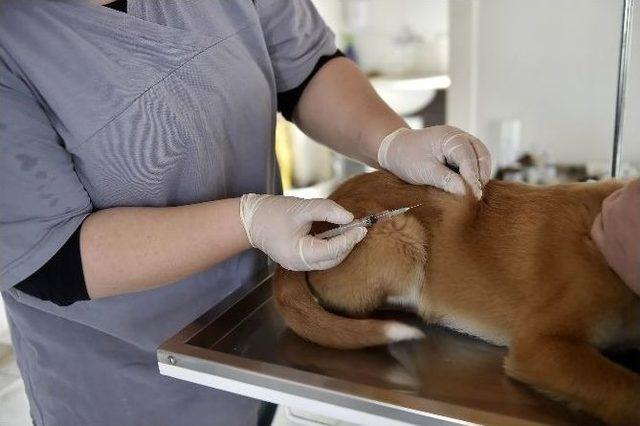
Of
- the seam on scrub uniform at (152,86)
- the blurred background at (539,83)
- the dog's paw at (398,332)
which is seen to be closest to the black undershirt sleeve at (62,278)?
the seam on scrub uniform at (152,86)

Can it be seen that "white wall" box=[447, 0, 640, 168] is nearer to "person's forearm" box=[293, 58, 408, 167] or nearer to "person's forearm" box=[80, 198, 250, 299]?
"person's forearm" box=[293, 58, 408, 167]

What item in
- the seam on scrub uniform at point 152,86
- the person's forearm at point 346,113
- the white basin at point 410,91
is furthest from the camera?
the white basin at point 410,91

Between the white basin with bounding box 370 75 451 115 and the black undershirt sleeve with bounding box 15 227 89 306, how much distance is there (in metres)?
2.85

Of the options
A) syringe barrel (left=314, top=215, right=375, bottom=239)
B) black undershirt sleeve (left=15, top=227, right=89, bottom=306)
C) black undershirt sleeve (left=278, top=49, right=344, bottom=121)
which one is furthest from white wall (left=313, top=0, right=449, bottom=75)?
black undershirt sleeve (left=15, top=227, right=89, bottom=306)

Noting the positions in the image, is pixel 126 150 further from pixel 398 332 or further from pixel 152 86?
pixel 398 332

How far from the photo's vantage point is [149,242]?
0.90 metres

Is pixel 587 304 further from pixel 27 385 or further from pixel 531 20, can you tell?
pixel 531 20

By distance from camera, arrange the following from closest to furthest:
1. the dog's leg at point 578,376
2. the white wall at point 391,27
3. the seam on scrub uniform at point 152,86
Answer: the dog's leg at point 578,376, the seam on scrub uniform at point 152,86, the white wall at point 391,27

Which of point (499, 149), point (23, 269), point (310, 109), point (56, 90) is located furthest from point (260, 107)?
point (499, 149)

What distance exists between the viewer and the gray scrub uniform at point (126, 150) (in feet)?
2.89

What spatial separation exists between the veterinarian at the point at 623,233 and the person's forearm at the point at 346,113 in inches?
19.1

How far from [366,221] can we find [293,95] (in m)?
0.50

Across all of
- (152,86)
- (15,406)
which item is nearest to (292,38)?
(152,86)

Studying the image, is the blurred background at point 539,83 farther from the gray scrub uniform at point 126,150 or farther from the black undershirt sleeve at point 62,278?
the black undershirt sleeve at point 62,278
